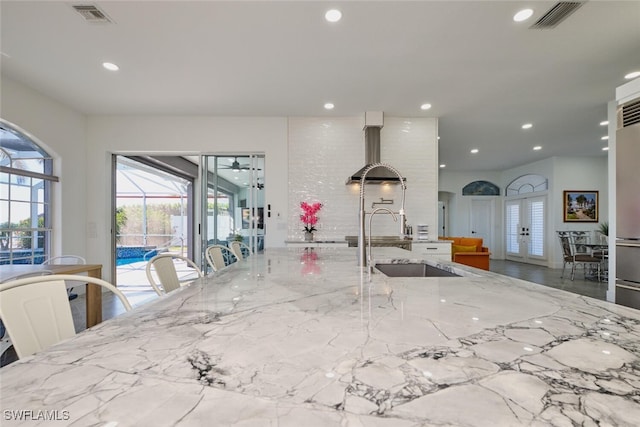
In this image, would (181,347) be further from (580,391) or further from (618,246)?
(618,246)

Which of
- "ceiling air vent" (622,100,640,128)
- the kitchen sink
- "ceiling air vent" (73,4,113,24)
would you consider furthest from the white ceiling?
the kitchen sink

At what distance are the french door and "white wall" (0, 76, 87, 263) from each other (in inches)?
389

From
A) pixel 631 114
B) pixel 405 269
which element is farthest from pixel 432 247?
pixel 405 269

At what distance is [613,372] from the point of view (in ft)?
1.59

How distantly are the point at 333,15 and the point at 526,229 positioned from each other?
856cm

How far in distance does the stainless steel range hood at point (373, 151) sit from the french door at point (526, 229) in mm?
5773

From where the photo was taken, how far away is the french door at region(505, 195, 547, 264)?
25.6 ft

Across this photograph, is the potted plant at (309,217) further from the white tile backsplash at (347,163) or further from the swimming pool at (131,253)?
the swimming pool at (131,253)

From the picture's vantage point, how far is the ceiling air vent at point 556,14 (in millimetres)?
2225

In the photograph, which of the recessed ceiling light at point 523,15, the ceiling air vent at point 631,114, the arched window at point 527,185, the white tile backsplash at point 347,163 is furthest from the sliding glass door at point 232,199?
the arched window at point 527,185

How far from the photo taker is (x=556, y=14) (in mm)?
2334

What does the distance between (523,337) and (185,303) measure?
35.6 inches

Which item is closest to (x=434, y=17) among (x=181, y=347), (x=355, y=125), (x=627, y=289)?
(x=355, y=125)

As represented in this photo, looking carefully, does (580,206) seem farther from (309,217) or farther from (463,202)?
(309,217)
